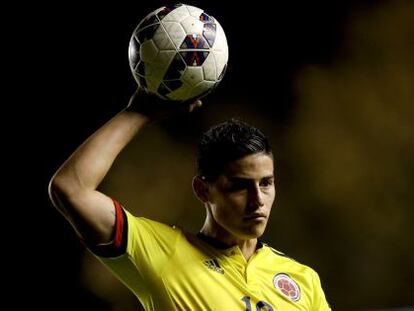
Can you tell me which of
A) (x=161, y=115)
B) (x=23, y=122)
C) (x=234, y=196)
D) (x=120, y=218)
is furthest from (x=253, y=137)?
(x=23, y=122)

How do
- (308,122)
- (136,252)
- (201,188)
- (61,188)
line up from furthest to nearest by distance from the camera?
(308,122) → (201,188) → (136,252) → (61,188)

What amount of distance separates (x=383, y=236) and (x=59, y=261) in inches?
86.8

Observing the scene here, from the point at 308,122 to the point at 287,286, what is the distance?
118 inches

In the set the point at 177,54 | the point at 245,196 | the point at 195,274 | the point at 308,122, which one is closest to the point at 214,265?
the point at 195,274

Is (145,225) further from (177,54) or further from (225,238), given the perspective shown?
(177,54)

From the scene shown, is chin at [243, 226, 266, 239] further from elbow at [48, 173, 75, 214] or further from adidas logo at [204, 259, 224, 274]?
elbow at [48, 173, 75, 214]

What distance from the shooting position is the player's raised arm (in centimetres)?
138

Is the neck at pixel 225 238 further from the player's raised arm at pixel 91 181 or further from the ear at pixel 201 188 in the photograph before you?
the player's raised arm at pixel 91 181

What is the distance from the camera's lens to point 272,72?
451 cm

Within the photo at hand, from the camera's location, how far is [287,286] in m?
1.71

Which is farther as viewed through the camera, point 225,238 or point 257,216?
point 225,238

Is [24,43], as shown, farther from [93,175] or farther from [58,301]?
[93,175]

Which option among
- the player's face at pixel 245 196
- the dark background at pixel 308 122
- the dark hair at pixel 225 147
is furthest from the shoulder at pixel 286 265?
the dark background at pixel 308 122

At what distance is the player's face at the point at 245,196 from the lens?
1611mm
